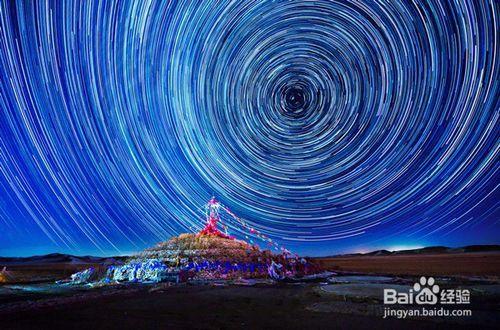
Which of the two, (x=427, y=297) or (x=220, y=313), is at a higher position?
(x=427, y=297)

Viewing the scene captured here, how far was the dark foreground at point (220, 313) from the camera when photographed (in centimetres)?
1364

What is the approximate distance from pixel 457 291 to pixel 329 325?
38.9 ft

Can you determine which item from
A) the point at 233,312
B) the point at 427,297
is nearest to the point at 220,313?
the point at 233,312

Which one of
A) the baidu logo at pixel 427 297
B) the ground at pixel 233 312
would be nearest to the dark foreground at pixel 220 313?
the ground at pixel 233 312

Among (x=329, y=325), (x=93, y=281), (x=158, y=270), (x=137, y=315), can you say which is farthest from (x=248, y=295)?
(x=93, y=281)

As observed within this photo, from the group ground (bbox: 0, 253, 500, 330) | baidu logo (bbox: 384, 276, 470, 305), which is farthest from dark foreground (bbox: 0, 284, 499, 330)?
baidu logo (bbox: 384, 276, 470, 305)

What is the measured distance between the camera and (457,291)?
21047 mm

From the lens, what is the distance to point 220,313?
1669 cm

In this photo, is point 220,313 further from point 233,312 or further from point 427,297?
point 427,297

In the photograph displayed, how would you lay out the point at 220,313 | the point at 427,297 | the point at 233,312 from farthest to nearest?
the point at 427,297 < the point at 233,312 < the point at 220,313

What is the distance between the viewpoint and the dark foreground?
13641mm

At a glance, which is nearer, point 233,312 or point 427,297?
point 233,312

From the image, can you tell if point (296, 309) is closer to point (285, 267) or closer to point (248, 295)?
point (248, 295)

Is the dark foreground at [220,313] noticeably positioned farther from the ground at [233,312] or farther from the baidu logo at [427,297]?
the baidu logo at [427,297]
